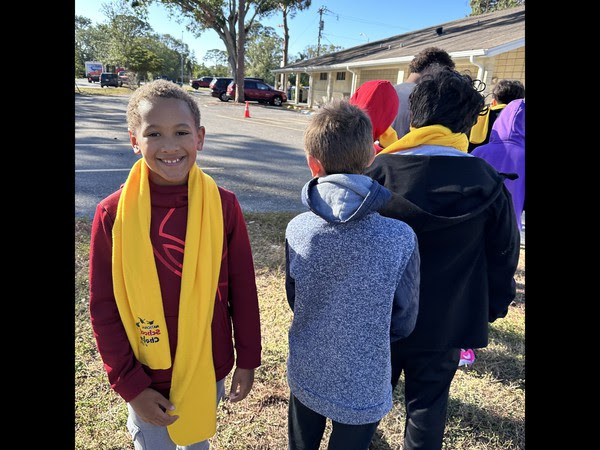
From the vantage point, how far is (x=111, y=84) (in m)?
38.8

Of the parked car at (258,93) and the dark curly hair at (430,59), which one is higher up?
the parked car at (258,93)

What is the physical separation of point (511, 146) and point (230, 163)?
18.7 ft

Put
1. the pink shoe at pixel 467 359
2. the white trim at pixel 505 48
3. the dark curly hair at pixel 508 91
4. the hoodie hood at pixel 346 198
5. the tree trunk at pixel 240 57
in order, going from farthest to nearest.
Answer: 1. the tree trunk at pixel 240 57
2. the white trim at pixel 505 48
3. the dark curly hair at pixel 508 91
4. the pink shoe at pixel 467 359
5. the hoodie hood at pixel 346 198

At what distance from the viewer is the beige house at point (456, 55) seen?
41.4 ft

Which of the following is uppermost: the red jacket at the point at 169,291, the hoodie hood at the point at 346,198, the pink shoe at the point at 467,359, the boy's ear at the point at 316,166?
the boy's ear at the point at 316,166

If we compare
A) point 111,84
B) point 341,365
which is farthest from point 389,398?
point 111,84

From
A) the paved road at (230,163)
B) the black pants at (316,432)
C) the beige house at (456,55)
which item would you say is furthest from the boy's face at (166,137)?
the beige house at (456,55)

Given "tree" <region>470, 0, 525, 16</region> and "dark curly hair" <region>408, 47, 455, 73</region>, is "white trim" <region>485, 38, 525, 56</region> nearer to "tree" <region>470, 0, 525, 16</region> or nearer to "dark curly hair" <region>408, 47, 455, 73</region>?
"dark curly hair" <region>408, 47, 455, 73</region>

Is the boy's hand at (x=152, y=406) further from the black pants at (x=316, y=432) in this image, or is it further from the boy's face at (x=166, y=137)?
the boy's face at (x=166, y=137)

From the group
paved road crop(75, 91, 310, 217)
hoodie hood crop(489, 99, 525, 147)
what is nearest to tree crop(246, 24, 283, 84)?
paved road crop(75, 91, 310, 217)

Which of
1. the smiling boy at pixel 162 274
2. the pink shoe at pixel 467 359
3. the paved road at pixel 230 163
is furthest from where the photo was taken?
the paved road at pixel 230 163

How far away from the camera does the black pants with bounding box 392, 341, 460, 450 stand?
165 cm

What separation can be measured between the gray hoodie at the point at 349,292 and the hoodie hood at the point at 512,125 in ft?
6.91
